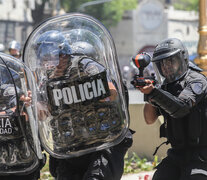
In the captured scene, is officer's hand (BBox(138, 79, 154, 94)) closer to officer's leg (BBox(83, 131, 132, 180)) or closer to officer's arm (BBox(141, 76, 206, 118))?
officer's arm (BBox(141, 76, 206, 118))

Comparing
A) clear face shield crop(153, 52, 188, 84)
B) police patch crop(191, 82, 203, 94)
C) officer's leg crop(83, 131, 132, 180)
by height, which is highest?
clear face shield crop(153, 52, 188, 84)

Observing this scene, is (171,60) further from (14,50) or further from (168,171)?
(14,50)

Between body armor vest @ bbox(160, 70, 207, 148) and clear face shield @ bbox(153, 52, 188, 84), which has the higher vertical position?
clear face shield @ bbox(153, 52, 188, 84)

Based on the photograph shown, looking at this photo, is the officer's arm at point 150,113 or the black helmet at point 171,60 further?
the officer's arm at point 150,113

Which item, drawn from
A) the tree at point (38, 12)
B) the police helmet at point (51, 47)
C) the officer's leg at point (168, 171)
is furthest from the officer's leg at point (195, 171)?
the tree at point (38, 12)

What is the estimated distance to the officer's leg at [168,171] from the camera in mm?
3191

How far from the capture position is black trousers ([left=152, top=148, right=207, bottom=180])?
3.01 meters

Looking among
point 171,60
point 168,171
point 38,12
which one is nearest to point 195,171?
point 168,171

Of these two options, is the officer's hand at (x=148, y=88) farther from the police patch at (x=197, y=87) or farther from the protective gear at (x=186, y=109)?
the police patch at (x=197, y=87)

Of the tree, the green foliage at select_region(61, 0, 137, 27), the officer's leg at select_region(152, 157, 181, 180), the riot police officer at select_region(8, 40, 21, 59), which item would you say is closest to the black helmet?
the officer's leg at select_region(152, 157, 181, 180)

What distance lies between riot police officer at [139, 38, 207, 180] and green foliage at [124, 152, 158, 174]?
2.65 metres

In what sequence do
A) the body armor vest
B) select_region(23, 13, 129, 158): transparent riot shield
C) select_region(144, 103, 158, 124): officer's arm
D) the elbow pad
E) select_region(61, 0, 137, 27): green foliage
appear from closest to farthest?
select_region(23, 13, 129, 158): transparent riot shield
the elbow pad
the body armor vest
select_region(144, 103, 158, 124): officer's arm
select_region(61, 0, 137, 27): green foliage

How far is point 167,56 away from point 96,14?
40.0 meters

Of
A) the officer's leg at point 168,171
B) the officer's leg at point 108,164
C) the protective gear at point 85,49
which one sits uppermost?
the protective gear at point 85,49
